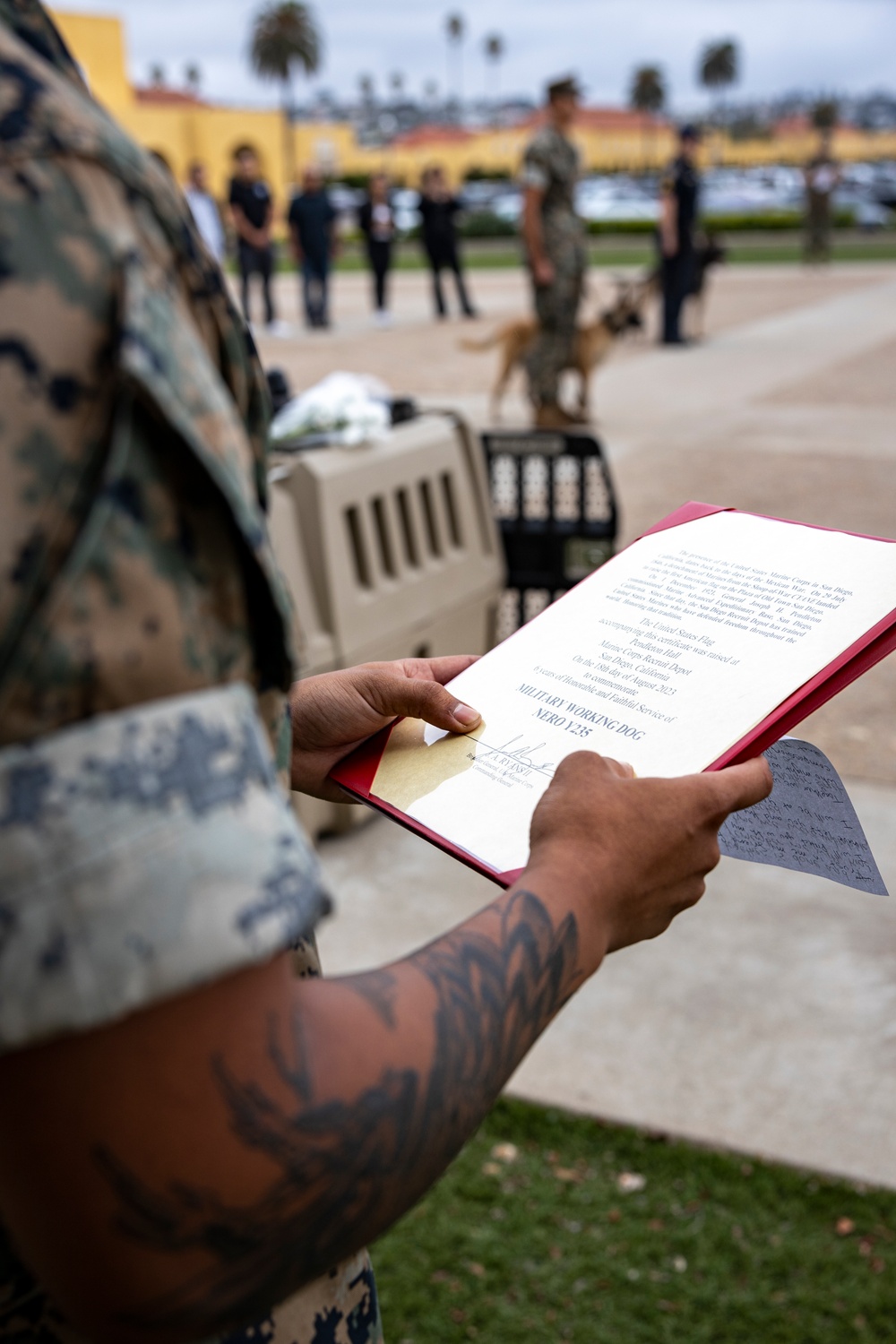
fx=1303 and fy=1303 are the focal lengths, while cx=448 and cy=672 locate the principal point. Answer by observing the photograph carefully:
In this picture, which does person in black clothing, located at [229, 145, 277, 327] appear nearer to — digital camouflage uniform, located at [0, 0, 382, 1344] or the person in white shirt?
the person in white shirt

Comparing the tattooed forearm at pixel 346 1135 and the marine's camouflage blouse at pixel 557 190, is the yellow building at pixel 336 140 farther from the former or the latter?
the tattooed forearm at pixel 346 1135

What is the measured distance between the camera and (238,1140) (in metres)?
0.64

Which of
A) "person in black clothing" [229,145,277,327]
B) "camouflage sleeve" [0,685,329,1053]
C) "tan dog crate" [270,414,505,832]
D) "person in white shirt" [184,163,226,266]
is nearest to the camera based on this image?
"camouflage sleeve" [0,685,329,1053]

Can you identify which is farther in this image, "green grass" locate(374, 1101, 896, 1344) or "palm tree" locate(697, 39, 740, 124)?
"palm tree" locate(697, 39, 740, 124)

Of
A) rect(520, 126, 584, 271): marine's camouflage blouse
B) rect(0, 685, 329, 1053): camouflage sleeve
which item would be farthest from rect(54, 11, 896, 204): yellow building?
rect(0, 685, 329, 1053): camouflage sleeve

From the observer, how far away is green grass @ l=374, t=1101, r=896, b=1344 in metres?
2.17

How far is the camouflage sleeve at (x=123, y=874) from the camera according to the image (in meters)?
0.56

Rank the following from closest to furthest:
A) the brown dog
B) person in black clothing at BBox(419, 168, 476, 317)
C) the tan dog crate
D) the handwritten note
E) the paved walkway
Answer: the handwritten note < the paved walkway < the tan dog crate < the brown dog < person in black clothing at BBox(419, 168, 476, 317)

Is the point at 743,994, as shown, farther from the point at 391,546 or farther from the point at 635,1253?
the point at 391,546

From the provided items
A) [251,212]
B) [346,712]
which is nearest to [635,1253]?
[346,712]

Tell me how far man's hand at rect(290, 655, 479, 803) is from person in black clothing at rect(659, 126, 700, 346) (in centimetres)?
1183

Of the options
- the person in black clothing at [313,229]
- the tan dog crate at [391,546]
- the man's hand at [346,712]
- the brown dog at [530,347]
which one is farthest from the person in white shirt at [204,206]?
the man's hand at [346,712]

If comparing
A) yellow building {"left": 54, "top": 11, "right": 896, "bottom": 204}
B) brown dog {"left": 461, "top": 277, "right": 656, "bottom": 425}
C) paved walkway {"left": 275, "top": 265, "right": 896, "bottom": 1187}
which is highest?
yellow building {"left": 54, "top": 11, "right": 896, "bottom": 204}

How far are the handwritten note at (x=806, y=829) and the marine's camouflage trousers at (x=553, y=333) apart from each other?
8260 millimetres
